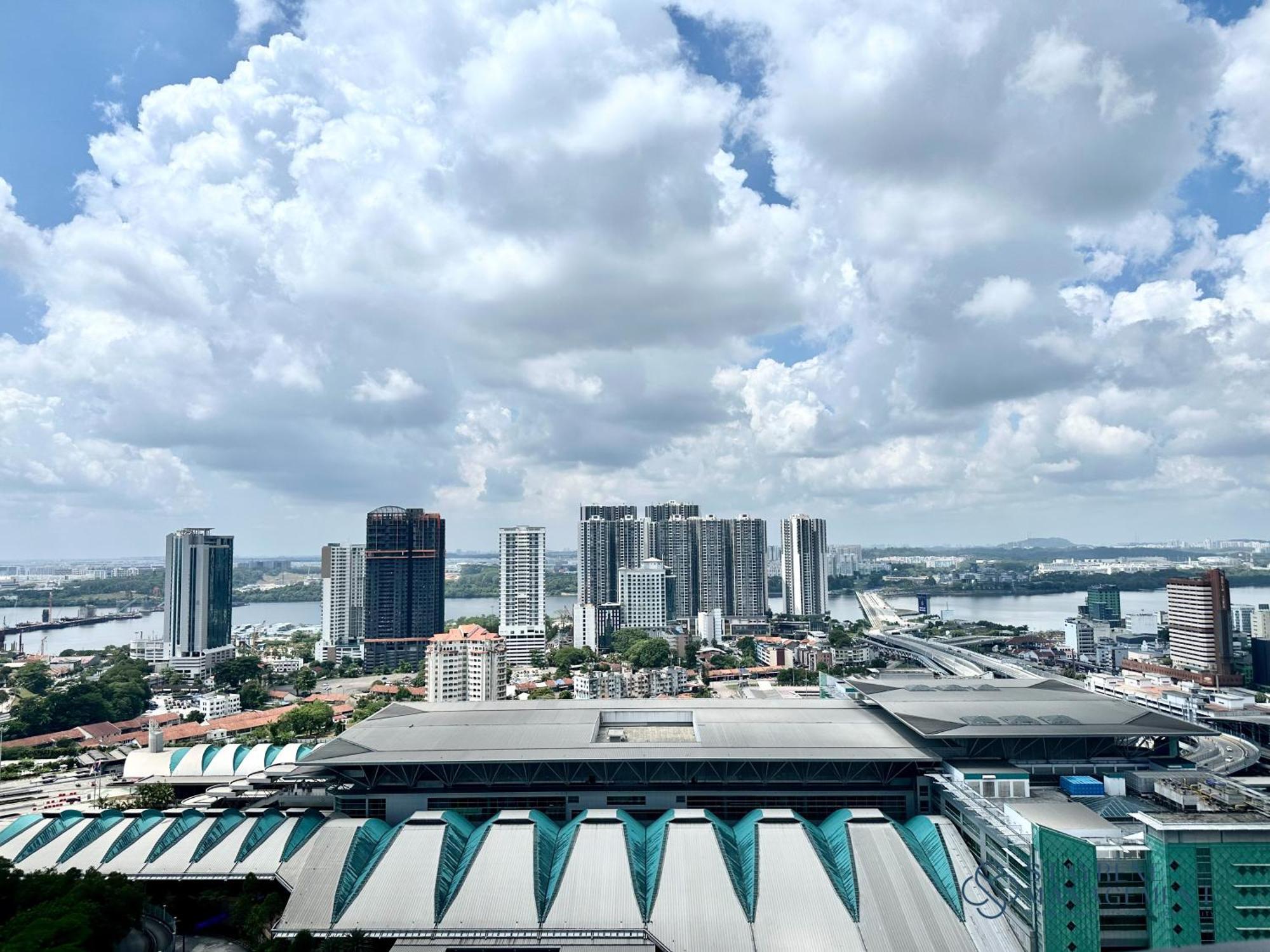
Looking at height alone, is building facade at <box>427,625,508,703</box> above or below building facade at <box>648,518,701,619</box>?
below

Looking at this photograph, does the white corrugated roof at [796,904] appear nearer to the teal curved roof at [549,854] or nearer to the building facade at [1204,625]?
the teal curved roof at [549,854]

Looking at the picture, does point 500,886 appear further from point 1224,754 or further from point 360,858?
point 1224,754

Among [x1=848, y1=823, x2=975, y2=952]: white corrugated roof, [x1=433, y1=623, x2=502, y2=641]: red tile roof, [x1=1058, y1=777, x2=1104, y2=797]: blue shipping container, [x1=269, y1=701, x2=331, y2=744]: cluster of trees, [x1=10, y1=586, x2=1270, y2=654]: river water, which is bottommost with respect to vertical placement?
[x1=10, y1=586, x2=1270, y2=654]: river water

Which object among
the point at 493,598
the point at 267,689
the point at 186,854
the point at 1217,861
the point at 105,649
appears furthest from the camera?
the point at 493,598

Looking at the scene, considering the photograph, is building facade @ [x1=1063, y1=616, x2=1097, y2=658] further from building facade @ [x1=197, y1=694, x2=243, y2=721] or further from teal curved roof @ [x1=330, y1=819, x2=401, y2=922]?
building facade @ [x1=197, y1=694, x2=243, y2=721]

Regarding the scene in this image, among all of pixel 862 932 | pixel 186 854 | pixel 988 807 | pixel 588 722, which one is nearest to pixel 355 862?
pixel 186 854

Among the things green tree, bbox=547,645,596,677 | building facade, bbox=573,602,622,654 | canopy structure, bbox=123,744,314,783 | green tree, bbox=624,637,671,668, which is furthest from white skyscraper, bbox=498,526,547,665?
canopy structure, bbox=123,744,314,783

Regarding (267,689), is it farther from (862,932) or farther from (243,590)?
(243,590)
